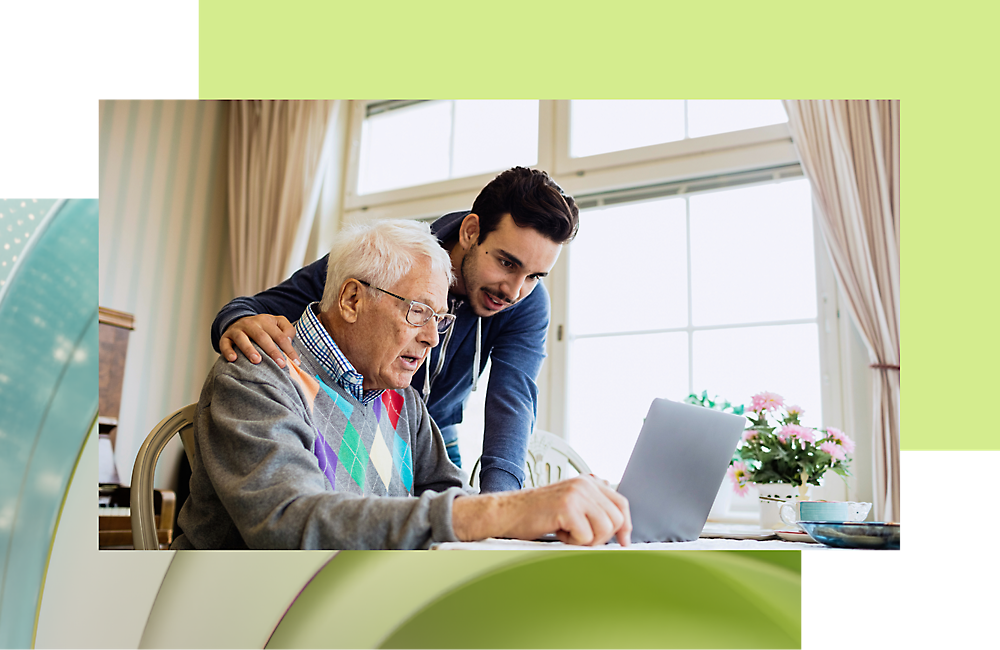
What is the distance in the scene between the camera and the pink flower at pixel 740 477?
5.71ft

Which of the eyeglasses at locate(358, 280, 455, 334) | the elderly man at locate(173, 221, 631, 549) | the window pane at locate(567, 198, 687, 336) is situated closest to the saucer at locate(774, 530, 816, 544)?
the elderly man at locate(173, 221, 631, 549)

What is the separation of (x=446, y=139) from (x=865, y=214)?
1239mm

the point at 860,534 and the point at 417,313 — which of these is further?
the point at 417,313

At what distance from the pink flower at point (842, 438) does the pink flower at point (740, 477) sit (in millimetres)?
224

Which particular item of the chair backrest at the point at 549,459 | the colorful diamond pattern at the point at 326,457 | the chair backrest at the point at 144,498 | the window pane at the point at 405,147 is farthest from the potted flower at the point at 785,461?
the chair backrest at the point at 144,498

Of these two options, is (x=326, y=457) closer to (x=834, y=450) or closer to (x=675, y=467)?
(x=675, y=467)

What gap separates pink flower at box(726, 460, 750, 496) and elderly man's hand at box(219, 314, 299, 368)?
1169 mm

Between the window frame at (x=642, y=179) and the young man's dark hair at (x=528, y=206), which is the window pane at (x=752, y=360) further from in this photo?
the young man's dark hair at (x=528, y=206)

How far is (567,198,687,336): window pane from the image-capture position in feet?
6.49

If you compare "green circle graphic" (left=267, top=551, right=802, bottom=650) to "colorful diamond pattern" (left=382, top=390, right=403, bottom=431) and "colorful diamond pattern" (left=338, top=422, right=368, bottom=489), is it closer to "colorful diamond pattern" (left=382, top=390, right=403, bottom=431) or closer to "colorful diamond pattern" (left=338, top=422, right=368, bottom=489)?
"colorful diamond pattern" (left=338, top=422, right=368, bottom=489)

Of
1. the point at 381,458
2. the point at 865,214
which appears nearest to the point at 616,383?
the point at 865,214

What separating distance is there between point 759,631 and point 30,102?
4.77 feet

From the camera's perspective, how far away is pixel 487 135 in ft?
6.77
